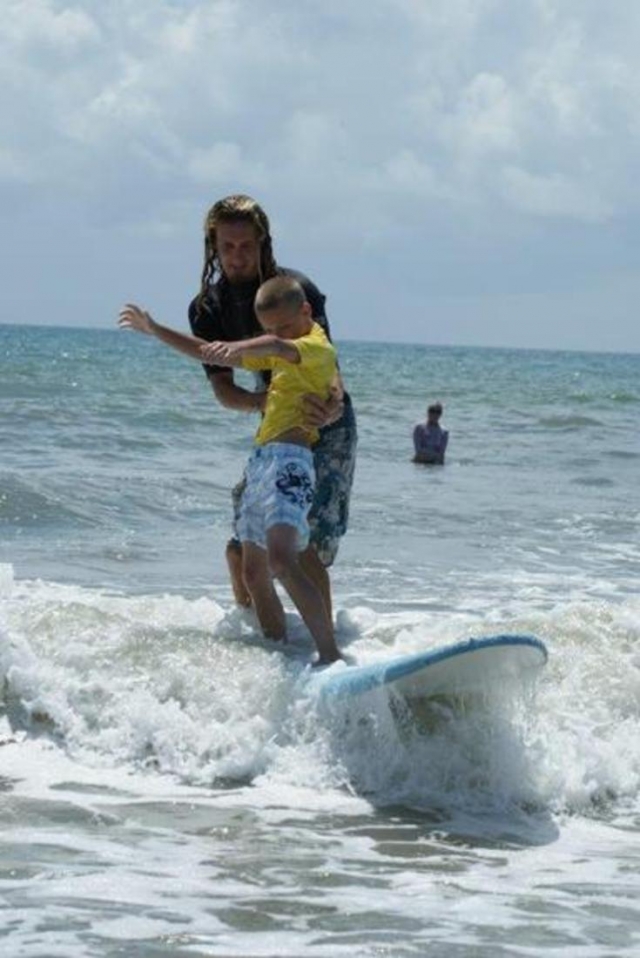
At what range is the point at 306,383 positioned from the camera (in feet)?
22.6

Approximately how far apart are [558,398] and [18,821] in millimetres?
38720

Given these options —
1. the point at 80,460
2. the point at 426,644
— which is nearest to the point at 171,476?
the point at 80,460

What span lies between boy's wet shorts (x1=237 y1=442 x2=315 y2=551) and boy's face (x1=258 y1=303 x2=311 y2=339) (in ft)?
1.39

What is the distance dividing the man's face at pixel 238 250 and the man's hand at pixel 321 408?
618mm

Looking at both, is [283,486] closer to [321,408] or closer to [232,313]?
[321,408]

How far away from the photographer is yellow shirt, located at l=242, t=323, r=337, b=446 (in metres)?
6.84

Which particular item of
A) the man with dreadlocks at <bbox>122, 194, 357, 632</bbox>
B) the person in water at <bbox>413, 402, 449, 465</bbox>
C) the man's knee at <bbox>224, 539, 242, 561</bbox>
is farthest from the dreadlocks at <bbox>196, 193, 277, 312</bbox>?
the person in water at <bbox>413, 402, 449, 465</bbox>

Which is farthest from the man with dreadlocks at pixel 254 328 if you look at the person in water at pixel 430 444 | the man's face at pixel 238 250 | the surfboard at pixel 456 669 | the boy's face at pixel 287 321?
the person in water at pixel 430 444

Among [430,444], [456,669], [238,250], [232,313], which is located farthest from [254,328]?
[430,444]

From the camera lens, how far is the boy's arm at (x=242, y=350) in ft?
21.5

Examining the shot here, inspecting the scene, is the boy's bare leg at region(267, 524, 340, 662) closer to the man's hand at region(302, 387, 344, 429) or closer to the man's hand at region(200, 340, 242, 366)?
the man's hand at region(302, 387, 344, 429)

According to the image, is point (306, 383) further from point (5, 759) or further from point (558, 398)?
point (558, 398)

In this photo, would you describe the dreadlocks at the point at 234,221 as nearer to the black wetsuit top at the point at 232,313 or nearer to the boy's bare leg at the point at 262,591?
the black wetsuit top at the point at 232,313

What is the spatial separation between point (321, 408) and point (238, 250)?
730mm
